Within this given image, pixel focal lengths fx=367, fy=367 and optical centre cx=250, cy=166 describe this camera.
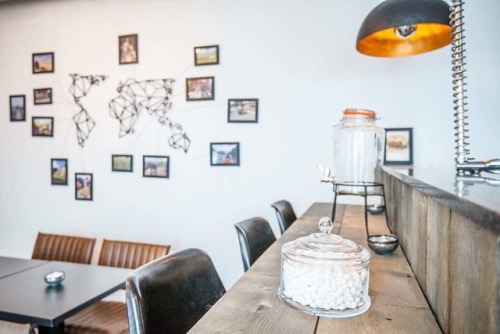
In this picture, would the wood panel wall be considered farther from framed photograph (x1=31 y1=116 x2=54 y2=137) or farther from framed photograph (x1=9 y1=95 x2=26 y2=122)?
framed photograph (x1=9 y1=95 x2=26 y2=122)

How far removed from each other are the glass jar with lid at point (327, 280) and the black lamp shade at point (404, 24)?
1112 millimetres

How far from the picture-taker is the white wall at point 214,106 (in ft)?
8.47

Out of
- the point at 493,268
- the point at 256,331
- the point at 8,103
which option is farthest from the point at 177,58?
the point at 493,268

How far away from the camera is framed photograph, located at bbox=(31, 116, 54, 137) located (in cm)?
354

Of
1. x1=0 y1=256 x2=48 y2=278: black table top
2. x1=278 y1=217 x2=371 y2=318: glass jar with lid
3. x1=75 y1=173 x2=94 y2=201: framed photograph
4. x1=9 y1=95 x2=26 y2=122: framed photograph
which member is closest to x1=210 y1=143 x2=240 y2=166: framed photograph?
x1=75 y1=173 x2=94 y2=201: framed photograph

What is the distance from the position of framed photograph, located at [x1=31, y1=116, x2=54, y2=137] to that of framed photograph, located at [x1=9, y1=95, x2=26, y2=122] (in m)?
0.14

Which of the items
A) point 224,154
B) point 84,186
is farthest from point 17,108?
point 224,154

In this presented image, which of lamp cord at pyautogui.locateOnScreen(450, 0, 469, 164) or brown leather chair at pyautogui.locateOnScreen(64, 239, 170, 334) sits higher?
lamp cord at pyautogui.locateOnScreen(450, 0, 469, 164)

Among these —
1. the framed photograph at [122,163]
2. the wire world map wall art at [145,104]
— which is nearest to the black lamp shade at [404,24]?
the wire world map wall art at [145,104]

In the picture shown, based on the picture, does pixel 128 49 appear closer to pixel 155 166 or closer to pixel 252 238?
pixel 155 166

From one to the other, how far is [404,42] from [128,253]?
2.35 meters

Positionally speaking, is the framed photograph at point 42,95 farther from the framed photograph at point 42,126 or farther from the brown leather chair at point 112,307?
the brown leather chair at point 112,307

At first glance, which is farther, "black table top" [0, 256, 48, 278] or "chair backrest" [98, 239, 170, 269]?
"chair backrest" [98, 239, 170, 269]

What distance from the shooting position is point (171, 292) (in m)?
0.97
